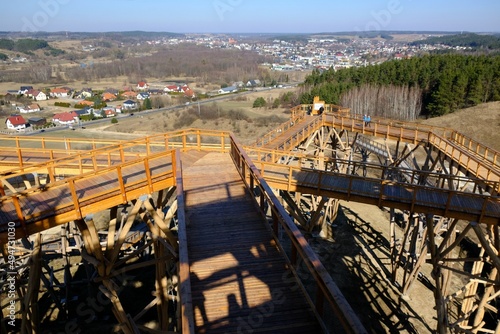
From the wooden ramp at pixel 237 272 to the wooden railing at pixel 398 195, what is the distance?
3.20 metres

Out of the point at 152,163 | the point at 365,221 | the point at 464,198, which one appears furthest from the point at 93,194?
the point at 365,221

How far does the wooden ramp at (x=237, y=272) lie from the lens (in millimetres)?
4875

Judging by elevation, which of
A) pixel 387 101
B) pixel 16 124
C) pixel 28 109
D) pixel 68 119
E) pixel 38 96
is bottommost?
pixel 28 109

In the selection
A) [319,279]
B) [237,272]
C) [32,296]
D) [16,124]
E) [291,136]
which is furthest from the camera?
[16,124]

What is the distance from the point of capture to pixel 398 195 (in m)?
10.9

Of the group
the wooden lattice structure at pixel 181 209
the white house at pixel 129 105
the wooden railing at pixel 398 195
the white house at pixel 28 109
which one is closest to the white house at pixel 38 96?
the white house at pixel 28 109

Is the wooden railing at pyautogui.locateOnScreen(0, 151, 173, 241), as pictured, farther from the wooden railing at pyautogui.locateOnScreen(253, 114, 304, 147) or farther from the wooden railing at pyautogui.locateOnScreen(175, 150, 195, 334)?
the wooden railing at pyautogui.locateOnScreen(253, 114, 304, 147)

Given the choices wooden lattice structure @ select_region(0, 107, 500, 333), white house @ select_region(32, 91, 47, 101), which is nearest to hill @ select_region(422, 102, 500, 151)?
wooden lattice structure @ select_region(0, 107, 500, 333)

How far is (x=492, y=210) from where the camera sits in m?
9.99

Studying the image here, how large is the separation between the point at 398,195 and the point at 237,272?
6.92 metres

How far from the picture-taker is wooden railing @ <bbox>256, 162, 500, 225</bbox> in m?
9.85

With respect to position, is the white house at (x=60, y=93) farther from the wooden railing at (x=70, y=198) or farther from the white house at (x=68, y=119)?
the wooden railing at (x=70, y=198)

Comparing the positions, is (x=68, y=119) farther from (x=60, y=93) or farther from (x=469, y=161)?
(x=469, y=161)

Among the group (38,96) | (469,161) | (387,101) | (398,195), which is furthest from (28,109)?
(469,161)
